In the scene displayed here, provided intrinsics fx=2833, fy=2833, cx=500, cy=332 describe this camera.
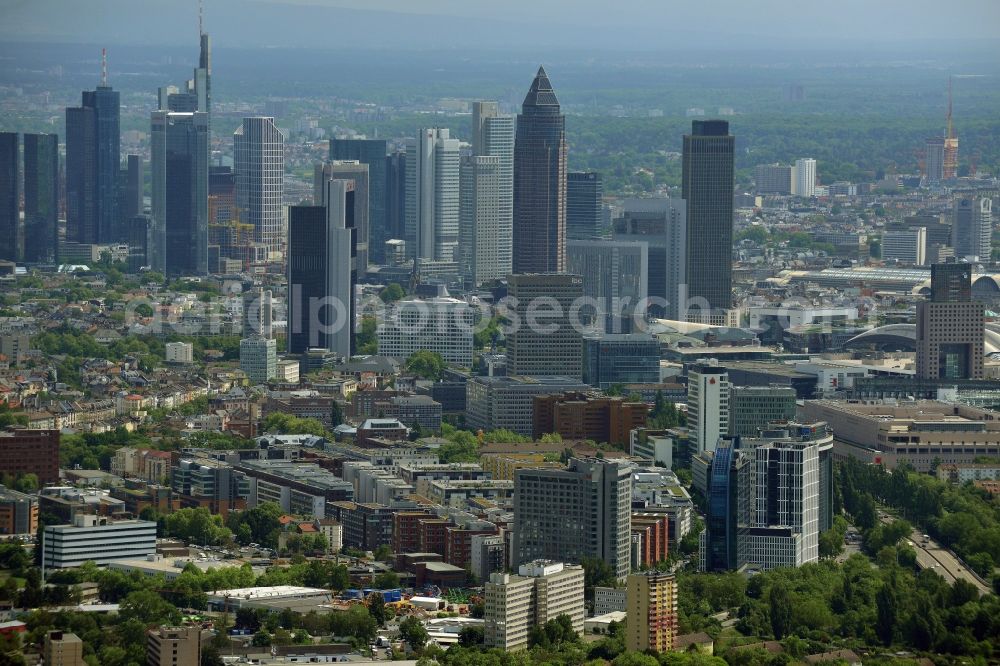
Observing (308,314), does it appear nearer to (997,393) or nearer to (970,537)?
(997,393)

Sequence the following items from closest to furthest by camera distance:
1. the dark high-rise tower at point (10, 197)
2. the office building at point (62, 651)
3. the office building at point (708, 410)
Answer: the office building at point (62, 651) < the office building at point (708, 410) < the dark high-rise tower at point (10, 197)

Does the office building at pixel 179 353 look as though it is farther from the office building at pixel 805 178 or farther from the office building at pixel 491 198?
the office building at pixel 805 178

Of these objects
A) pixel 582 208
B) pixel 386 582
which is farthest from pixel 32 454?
pixel 582 208

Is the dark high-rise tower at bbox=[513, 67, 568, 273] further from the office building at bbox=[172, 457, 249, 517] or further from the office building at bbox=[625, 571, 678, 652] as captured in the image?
the office building at bbox=[625, 571, 678, 652]

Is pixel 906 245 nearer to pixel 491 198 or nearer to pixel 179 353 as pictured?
pixel 491 198

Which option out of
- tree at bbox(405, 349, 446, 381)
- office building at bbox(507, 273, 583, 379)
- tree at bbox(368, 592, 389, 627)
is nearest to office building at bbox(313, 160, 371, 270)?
tree at bbox(405, 349, 446, 381)

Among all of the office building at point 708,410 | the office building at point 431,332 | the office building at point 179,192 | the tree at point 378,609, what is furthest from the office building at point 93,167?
the tree at point 378,609

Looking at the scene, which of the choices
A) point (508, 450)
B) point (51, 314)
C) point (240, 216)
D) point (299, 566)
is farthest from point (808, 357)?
point (240, 216)
